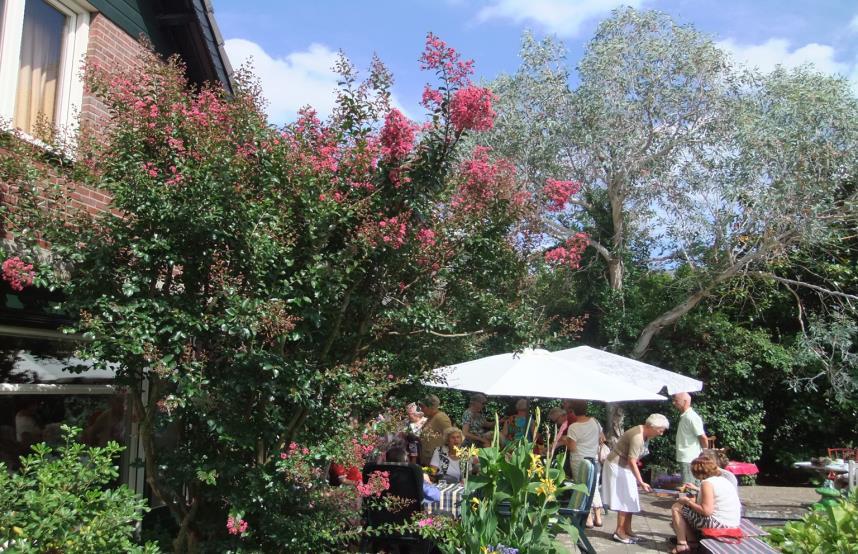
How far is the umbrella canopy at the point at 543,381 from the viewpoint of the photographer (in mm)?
8148

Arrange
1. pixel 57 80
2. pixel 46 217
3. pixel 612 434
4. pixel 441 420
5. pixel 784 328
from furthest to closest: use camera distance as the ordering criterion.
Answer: pixel 784 328 → pixel 612 434 → pixel 441 420 → pixel 57 80 → pixel 46 217

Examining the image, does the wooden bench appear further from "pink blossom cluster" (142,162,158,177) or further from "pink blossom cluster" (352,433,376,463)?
"pink blossom cluster" (142,162,158,177)

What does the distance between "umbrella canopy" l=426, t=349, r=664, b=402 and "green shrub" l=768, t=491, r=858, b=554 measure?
12.1 feet

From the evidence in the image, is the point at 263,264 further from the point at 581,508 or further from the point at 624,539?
the point at 624,539

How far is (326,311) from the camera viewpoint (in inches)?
188

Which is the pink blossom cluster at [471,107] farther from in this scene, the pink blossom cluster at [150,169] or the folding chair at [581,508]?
the folding chair at [581,508]

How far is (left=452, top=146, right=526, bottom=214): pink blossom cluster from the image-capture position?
204 inches

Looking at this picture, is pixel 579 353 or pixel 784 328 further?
pixel 784 328

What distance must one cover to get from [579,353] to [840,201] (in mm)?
6933


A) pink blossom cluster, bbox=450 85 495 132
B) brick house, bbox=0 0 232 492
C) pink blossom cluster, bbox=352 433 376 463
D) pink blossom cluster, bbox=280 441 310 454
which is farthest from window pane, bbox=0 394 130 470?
pink blossom cluster, bbox=450 85 495 132

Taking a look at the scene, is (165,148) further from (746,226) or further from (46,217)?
(746,226)

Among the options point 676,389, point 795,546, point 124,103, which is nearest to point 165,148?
point 124,103

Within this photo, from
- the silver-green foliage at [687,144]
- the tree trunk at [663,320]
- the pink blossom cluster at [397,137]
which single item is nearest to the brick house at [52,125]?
the pink blossom cluster at [397,137]

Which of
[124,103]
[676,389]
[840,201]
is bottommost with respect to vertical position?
[676,389]
